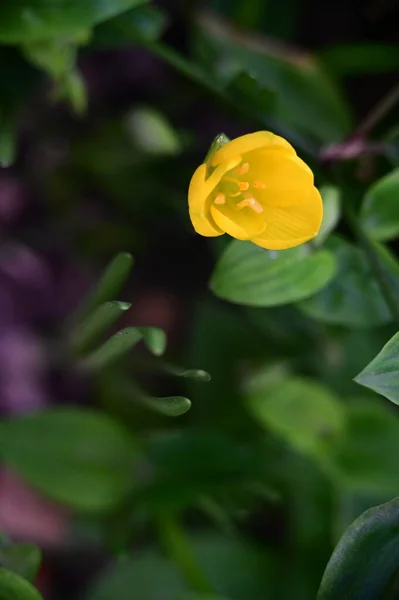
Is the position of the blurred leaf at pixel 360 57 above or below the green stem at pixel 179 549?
above

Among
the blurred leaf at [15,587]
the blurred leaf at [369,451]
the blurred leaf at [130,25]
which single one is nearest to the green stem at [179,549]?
the blurred leaf at [369,451]

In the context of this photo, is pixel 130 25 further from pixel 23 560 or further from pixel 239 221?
pixel 23 560

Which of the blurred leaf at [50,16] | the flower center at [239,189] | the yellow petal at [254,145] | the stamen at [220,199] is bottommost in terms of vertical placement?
the blurred leaf at [50,16]

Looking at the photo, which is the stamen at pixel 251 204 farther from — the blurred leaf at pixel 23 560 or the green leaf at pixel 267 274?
the blurred leaf at pixel 23 560

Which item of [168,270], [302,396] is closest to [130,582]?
[302,396]

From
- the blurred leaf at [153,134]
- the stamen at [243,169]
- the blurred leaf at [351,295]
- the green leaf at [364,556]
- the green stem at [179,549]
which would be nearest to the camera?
the green leaf at [364,556]

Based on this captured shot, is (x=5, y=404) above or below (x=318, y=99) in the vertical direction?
below

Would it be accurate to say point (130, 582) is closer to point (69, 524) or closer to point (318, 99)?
point (69, 524)
